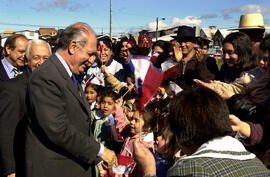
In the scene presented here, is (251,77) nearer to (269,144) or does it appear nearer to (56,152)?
(269,144)

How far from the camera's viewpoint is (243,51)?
9.62 ft

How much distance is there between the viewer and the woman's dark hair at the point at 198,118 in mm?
1339

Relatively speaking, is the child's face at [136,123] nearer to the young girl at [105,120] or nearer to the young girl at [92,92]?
the young girl at [105,120]

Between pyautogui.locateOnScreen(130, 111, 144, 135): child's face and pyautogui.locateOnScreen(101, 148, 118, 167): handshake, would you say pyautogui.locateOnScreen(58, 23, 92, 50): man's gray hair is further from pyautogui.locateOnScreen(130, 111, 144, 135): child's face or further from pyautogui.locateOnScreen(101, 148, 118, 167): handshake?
pyautogui.locateOnScreen(130, 111, 144, 135): child's face

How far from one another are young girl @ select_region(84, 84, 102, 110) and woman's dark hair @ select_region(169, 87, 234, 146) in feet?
11.1

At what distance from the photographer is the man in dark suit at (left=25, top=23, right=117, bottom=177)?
6.51ft

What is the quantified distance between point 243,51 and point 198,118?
195 centimetres

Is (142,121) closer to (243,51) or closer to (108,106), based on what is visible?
(108,106)

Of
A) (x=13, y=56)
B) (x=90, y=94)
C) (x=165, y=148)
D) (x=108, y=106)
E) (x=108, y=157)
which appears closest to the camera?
(x=165, y=148)

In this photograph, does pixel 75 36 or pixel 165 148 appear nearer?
pixel 165 148

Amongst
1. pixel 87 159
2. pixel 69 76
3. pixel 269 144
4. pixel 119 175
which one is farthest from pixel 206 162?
pixel 119 175

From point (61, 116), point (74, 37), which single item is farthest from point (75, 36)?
point (61, 116)

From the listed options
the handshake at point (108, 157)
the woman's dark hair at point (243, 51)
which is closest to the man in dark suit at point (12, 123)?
the handshake at point (108, 157)

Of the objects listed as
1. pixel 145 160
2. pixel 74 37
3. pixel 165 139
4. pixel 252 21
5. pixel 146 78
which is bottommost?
pixel 145 160
